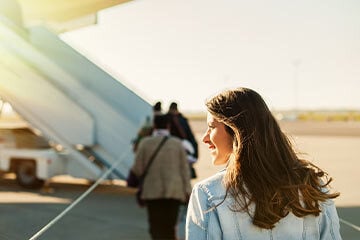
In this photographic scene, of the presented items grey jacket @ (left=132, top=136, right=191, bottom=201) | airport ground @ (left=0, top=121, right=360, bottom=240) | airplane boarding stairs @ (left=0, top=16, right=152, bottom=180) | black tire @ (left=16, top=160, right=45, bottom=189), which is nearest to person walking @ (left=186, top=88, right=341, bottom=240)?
airport ground @ (left=0, top=121, right=360, bottom=240)

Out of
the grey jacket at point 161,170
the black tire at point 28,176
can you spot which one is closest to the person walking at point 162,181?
the grey jacket at point 161,170

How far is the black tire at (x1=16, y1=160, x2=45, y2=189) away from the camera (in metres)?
10.3

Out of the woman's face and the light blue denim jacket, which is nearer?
the light blue denim jacket

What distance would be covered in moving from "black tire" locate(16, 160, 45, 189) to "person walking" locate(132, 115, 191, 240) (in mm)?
5647

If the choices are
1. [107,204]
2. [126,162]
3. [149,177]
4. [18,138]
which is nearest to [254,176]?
[149,177]

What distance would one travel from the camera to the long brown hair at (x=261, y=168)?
1.71 meters

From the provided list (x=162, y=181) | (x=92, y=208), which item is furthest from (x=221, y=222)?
(x=92, y=208)

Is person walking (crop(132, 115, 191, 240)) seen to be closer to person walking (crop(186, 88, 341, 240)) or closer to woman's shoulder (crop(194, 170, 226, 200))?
person walking (crop(186, 88, 341, 240))

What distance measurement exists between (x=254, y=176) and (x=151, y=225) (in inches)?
143

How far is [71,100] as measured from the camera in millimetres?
10234

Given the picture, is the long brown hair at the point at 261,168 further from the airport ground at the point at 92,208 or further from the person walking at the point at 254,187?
the airport ground at the point at 92,208

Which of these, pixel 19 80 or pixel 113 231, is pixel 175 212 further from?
pixel 19 80

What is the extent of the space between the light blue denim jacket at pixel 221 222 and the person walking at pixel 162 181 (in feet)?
11.4

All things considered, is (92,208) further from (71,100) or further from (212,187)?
(212,187)
